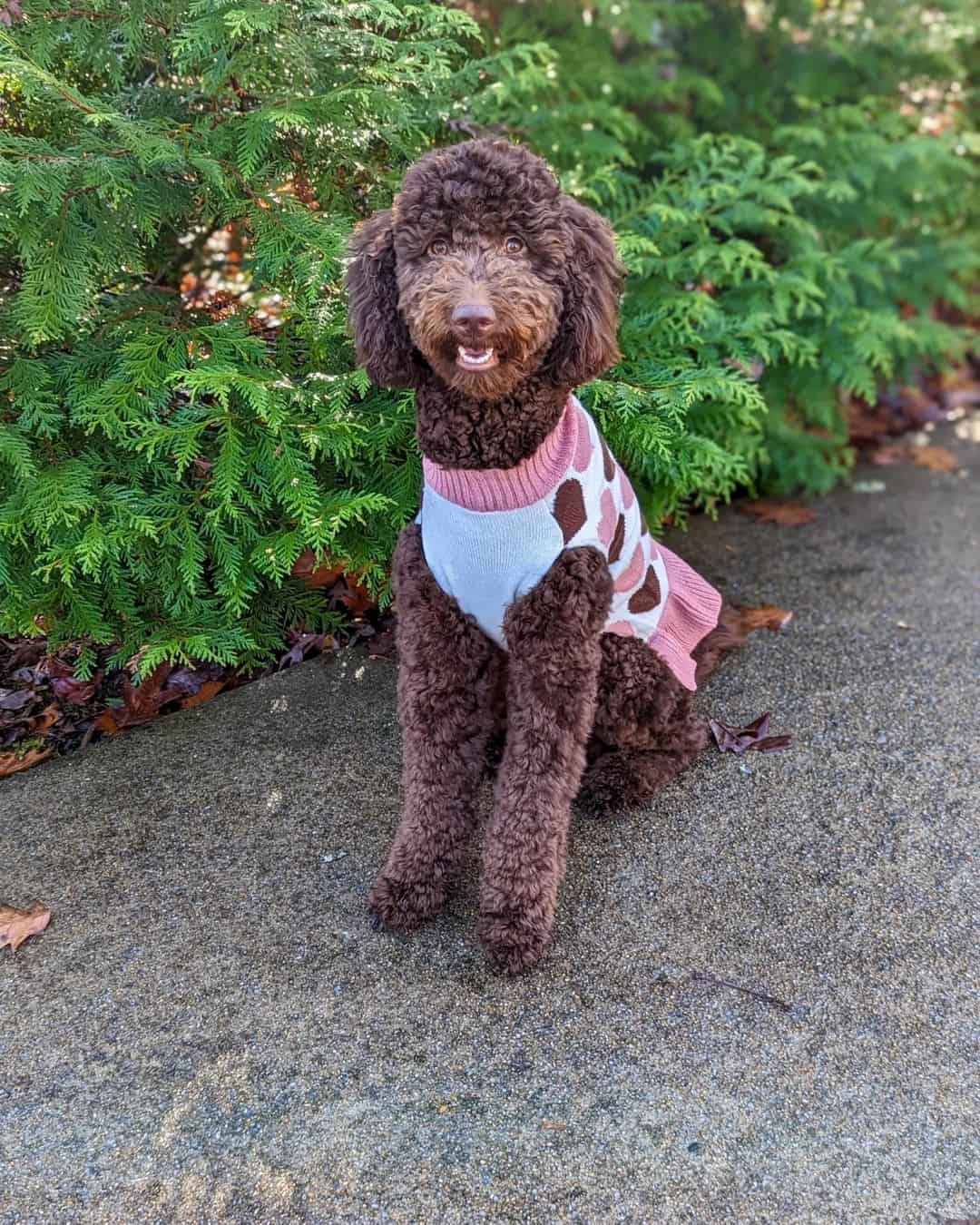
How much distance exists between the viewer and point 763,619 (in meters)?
3.74

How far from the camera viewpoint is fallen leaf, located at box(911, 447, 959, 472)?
514 centimetres

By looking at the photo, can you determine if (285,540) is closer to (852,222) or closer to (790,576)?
(790,576)

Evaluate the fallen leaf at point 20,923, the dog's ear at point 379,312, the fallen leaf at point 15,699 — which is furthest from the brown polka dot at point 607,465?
the fallen leaf at point 15,699

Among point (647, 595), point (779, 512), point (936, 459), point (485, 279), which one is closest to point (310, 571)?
point (647, 595)

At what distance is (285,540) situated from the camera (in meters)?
2.99

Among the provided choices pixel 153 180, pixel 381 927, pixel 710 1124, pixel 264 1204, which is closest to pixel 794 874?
pixel 710 1124

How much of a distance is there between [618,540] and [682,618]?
49 centimetres

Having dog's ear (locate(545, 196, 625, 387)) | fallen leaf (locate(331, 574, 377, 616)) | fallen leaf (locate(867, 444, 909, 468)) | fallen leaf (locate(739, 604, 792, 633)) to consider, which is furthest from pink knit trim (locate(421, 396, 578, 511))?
fallen leaf (locate(867, 444, 909, 468))

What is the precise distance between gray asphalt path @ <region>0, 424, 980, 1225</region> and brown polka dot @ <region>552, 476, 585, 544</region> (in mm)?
946

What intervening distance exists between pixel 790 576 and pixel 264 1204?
3033 mm

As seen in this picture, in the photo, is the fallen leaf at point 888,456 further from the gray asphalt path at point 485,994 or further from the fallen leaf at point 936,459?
A: the gray asphalt path at point 485,994

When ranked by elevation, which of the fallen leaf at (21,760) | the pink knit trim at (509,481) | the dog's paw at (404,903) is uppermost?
the pink knit trim at (509,481)

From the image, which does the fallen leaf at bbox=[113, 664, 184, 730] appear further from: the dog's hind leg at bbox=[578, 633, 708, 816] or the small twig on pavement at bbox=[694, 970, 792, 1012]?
the small twig on pavement at bbox=[694, 970, 792, 1012]

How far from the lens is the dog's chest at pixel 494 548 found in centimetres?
224
